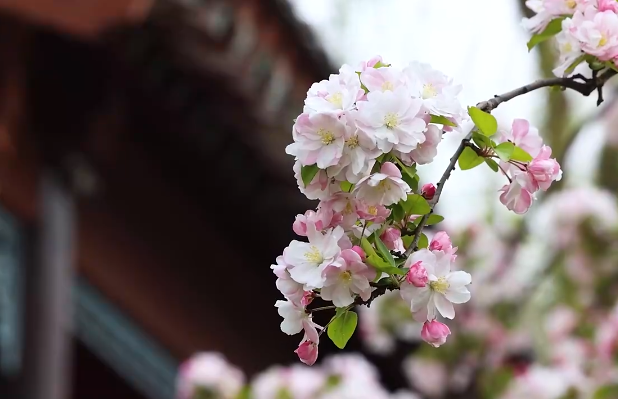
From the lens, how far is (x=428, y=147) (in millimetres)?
585

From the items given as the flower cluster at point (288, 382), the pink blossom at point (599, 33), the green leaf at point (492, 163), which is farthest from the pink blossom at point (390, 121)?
the flower cluster at point (288, 382)

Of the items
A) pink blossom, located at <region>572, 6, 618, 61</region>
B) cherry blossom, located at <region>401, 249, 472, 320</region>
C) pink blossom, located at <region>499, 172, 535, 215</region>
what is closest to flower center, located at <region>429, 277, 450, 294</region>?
cherry blossom, located at <region>401, 249, 472, 320</region>

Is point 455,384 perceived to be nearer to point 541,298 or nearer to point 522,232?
point 522,232

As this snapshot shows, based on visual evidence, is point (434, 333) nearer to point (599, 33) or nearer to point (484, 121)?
point (484, 121)

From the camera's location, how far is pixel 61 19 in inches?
65.2

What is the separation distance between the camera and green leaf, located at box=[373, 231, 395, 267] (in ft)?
1.82

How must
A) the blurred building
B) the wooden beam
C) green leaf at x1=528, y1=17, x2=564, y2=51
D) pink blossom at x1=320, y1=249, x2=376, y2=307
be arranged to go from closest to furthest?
pink blossom at x1=320, y1=249, x2=376, y2=307, green leaf at x1=528, y1=17, x2=564, y2=51, the wooden beam, the blurred building

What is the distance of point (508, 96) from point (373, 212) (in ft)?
0.60

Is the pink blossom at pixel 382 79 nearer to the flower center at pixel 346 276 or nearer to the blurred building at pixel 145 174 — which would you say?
the flower center at pixel 346 276

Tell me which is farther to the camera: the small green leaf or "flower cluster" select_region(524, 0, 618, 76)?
"flower cluster" select_region(524, 0, 618, 76)

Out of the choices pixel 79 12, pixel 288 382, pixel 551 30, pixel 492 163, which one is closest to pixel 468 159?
pixel 492 163

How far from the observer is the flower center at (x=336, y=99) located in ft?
1.85

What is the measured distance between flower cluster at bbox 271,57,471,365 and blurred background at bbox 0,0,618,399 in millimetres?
1143

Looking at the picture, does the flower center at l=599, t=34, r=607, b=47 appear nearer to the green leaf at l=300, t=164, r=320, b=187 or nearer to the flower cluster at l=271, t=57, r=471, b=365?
the flower cluster at l=271, t=57, r=471, b=365
